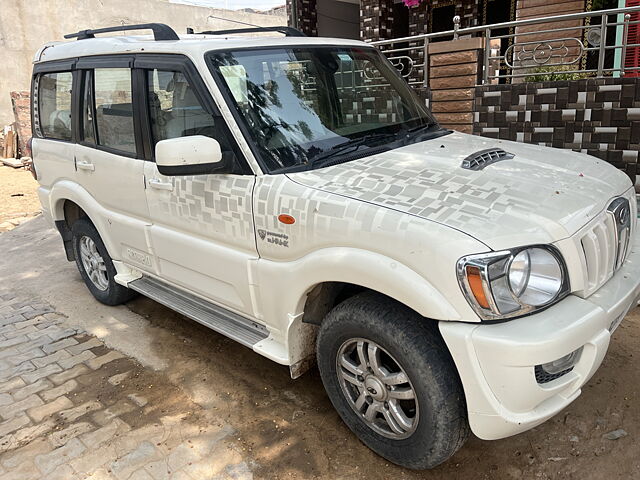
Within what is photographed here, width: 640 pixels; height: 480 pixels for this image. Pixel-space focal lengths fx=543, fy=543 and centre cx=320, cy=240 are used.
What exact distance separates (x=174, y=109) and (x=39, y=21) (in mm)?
16622

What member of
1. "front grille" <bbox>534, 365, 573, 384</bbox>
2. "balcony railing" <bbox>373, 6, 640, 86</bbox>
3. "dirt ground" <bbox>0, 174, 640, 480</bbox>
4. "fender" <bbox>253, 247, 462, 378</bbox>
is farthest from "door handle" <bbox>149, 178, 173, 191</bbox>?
"balcony railing" <bbox>373, 6, 640, 86</bbox>

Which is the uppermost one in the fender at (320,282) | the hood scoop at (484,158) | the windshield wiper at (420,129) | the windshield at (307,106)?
the windshield at (307,106)

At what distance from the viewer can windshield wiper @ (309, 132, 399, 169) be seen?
9.50 ft

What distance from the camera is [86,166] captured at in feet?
13.8

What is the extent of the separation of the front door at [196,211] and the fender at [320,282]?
0.18m

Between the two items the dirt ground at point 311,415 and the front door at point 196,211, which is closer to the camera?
the dirt ground at point 311,415

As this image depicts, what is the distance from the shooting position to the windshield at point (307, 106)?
2938 mm

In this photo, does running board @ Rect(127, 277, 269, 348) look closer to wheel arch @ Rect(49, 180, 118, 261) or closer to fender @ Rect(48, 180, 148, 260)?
fender @ Rect(48, 180, 148, 260)

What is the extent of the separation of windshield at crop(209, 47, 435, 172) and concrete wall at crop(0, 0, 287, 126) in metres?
16.2

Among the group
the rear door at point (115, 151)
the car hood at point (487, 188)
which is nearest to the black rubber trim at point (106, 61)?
the rear door at point (115, 151)

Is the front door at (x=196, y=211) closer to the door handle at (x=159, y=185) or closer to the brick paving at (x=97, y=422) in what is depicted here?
the door handle at (x=159, y=185)

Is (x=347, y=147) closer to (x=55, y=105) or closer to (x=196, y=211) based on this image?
(x=196, y=211)

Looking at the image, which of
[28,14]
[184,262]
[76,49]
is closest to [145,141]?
[184,262]

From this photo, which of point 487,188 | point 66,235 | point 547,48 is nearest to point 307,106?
point 487,188
